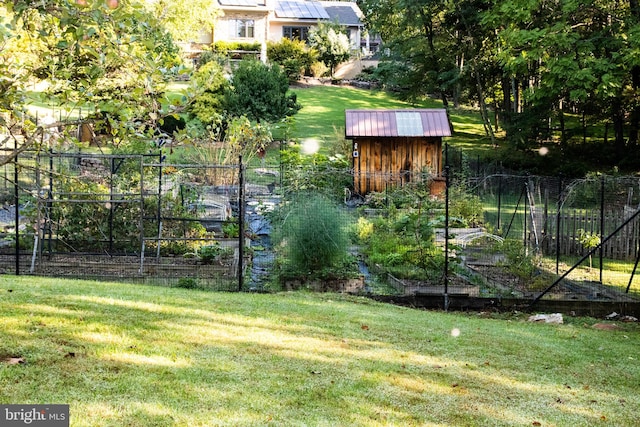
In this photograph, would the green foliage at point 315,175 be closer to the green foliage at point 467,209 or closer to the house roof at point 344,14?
the green foliage at point 467,209

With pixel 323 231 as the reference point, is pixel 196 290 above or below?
below

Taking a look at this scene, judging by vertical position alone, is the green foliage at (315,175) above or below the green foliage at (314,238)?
above

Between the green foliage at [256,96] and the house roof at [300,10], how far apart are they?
2491cm

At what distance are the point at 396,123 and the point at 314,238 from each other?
40.2ft

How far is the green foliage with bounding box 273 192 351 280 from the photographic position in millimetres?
11555

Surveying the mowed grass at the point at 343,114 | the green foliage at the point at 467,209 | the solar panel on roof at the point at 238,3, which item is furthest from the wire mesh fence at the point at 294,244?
the solar panel on roof at the point at 238,3

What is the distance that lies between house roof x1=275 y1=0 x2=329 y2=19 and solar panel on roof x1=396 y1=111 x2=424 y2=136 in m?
32.3

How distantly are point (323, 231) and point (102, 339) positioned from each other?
18.8 ft

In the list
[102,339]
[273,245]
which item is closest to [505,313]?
[273,245]

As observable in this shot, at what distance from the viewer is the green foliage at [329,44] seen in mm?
48250

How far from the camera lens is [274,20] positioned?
53.1 metres

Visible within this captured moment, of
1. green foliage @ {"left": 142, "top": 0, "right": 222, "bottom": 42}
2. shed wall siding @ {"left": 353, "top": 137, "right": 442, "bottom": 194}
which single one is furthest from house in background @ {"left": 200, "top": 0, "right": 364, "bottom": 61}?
shed wall siding @ {"left": 353, "top": 137, "right": 442, "bottom": 194}

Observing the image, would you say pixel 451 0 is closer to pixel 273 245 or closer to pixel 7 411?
pixel 273 245

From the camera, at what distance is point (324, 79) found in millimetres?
47844
